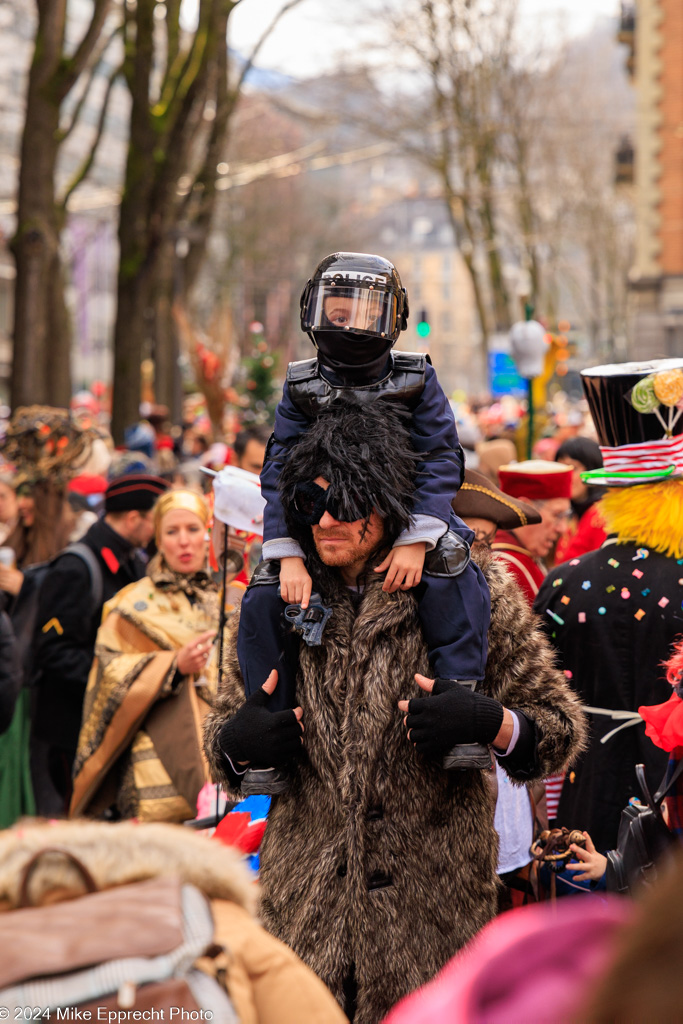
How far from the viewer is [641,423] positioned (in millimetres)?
4090

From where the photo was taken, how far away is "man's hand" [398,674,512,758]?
2705 mm

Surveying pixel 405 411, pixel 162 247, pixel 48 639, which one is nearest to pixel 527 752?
pixel 405 411

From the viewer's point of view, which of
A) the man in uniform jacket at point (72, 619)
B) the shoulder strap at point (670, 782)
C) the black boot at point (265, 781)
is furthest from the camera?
the man in uniform jacket at point (72, 619)

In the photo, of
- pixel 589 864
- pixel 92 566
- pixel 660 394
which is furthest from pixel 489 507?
pixel 92 566

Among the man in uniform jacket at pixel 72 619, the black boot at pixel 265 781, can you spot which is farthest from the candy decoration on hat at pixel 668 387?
the man in uniform jacket at pixel 72 619

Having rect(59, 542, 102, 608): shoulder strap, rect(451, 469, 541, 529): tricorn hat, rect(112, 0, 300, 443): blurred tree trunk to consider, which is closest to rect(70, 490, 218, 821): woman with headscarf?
rect(59, 542, 102, 608): shoulder strap

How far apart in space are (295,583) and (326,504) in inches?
8.0

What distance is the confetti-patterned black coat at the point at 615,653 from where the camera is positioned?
3994 millimetres

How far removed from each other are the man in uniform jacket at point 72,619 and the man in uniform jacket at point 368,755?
3.17 m

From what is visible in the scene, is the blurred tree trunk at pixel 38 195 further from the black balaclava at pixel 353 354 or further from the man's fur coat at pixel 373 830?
the man's fur coat at pixel 373 830

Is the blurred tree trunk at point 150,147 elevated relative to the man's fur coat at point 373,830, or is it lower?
elevated

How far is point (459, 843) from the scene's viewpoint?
2840mm

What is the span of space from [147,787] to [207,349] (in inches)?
468

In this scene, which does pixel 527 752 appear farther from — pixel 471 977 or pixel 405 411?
pixel 471 977
